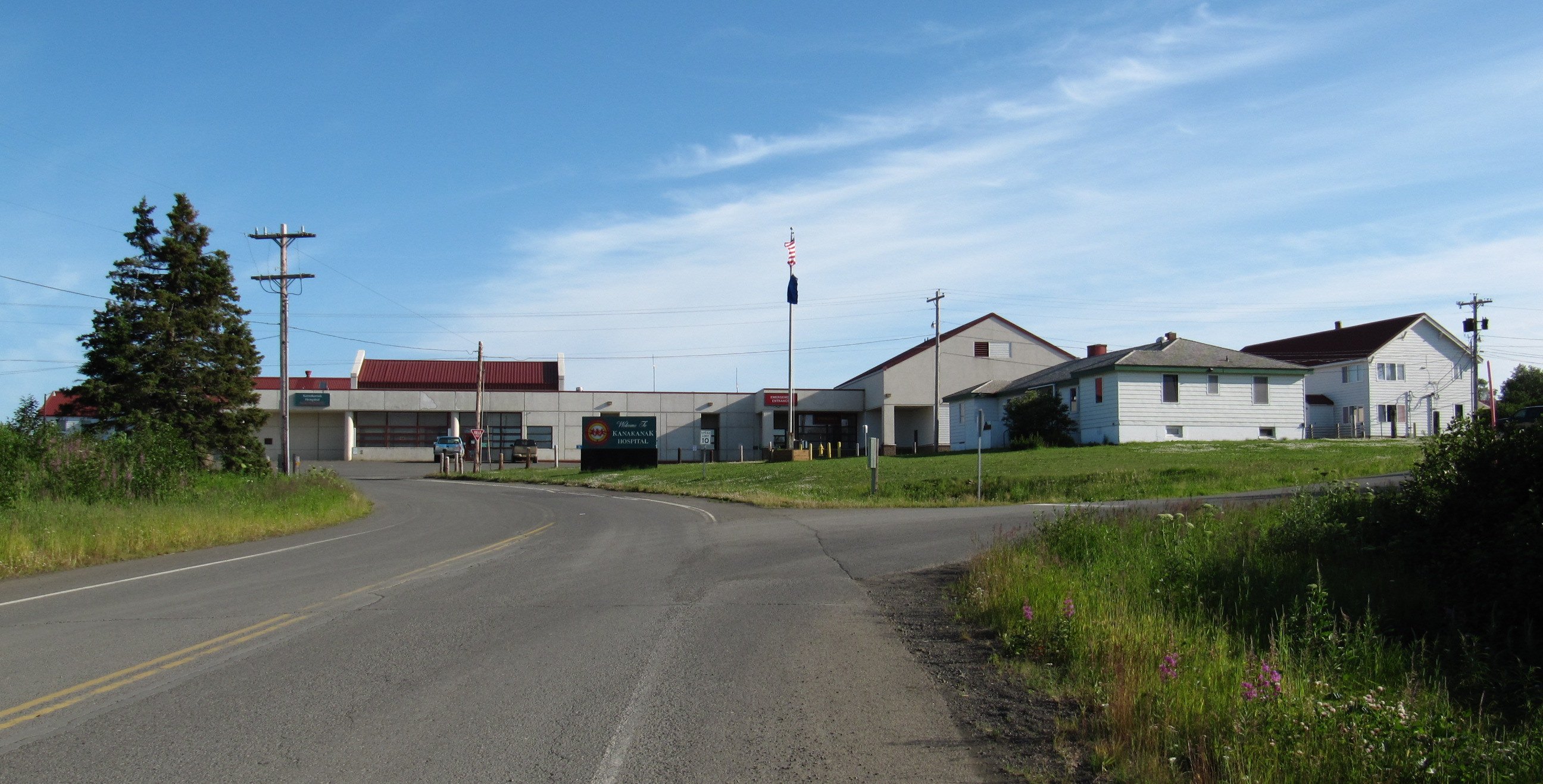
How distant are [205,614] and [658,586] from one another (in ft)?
16.1

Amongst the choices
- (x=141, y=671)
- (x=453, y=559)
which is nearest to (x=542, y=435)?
(x=453, y=559)

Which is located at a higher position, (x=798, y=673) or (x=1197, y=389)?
(x=1197, y=389)

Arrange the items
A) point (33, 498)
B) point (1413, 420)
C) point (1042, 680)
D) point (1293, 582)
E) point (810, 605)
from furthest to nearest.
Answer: point (1413, 420), point (33, 498), point (810, 605), point (1293, 582), point (1042, 680)

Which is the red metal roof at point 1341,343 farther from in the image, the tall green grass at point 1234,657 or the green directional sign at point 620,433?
the tall green grass at point 1234,657

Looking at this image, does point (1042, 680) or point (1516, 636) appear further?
point (1516, 636)

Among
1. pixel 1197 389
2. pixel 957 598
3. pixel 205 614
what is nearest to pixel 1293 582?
pixel 957 598

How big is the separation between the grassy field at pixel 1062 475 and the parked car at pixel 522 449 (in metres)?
18.9

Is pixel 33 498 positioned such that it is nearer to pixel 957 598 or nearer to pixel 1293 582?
pixel 957 598

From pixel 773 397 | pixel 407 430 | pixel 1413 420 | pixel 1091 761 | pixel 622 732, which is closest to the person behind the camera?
pixel 1091 761

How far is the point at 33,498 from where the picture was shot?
20062 millimetres

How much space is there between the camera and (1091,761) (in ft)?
18.3

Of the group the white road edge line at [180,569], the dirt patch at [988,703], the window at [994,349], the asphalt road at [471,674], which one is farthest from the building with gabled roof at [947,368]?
the dirt patch at [988,703]

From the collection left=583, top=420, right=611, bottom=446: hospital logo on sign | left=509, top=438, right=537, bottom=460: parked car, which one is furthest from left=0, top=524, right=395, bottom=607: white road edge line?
left=509, top=438, right=537, bottom=460: parked car

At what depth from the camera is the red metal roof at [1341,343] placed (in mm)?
55094
